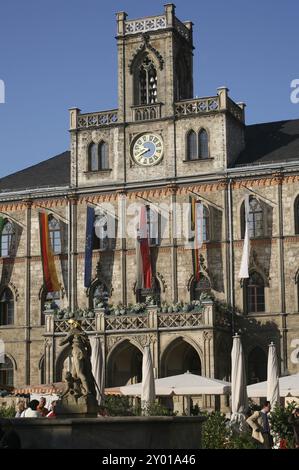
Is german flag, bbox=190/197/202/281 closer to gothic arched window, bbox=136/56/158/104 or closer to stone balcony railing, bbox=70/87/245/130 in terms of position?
stone balcony railing, bbox=70/87/245/130

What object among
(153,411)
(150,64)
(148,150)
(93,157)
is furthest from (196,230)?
(153,411)

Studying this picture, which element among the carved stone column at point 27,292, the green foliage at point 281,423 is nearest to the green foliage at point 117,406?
the green foliage at point 281,423

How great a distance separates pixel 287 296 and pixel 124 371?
8.97 meters

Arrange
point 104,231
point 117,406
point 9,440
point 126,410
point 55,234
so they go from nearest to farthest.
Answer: point 9,440, point 126,410, point 117,406, point 104,231, point 55,234

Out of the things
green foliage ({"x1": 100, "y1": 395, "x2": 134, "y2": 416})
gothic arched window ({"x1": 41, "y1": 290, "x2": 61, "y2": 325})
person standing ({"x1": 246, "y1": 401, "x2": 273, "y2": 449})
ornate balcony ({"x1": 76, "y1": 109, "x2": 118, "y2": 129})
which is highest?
ornate balcony ({"x1": 76, "y1": 109, "x2": 118, "y2": 129})

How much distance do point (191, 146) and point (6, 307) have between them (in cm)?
1320

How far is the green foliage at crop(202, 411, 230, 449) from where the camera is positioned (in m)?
22.7

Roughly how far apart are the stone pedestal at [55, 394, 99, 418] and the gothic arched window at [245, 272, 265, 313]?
87.4 feet

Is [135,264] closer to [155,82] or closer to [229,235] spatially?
[229,235]

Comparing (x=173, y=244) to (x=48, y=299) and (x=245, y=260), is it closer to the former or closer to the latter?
(x=245, y=260)

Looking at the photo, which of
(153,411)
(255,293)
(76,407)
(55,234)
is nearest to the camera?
(76,407)

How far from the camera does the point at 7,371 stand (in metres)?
52.6

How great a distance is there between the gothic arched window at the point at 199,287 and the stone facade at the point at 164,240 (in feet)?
0.73

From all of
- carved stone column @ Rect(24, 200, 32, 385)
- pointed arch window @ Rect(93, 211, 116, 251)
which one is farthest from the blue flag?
carved stone column @ Rect(24, 200, 32, 385)
